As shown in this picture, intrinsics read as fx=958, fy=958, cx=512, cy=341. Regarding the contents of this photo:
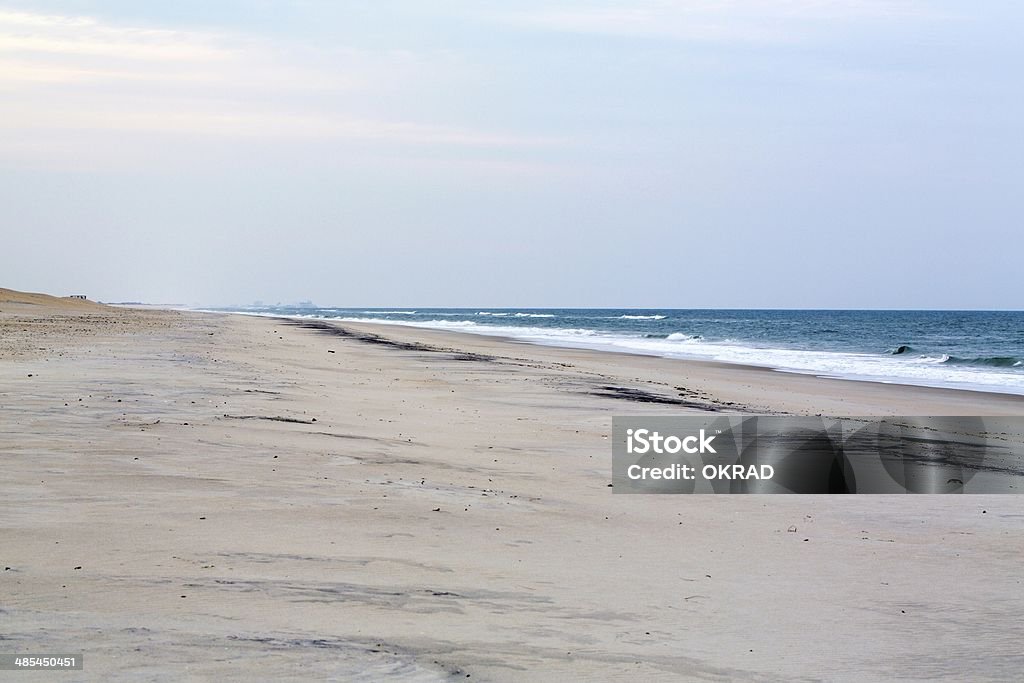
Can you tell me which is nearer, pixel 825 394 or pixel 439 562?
pixel 439 562

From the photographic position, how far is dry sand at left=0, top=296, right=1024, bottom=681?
13.5 feet

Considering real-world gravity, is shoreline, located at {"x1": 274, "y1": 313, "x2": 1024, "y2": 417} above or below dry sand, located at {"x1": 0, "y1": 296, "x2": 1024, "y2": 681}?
below

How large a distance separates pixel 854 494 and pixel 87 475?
6.19 meters

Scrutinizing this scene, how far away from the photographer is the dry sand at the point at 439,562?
411cm

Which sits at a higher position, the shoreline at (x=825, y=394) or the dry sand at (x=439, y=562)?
the dry sand at (x=439, y=562)

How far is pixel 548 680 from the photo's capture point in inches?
154

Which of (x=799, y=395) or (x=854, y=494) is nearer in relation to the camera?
(x=854, y=494)

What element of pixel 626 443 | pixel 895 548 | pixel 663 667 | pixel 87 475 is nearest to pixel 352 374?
pixel 626 443

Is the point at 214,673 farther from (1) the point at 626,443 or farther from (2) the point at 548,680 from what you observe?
(1) the point at 626,443

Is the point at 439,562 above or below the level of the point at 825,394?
above

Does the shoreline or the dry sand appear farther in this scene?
the shoreline

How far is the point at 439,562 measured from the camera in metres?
5.42

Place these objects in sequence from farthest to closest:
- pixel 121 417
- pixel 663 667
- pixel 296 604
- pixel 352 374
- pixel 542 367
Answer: pixel 542 367, pixel 352 374, pixel 121 417, pixel 296 604, pixel 663 667

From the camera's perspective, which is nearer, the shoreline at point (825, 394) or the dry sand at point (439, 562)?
the dry sand at point (439, 562)
